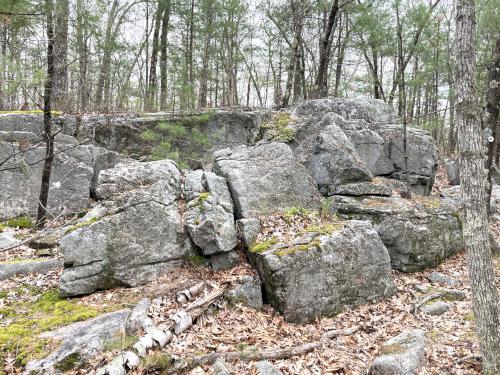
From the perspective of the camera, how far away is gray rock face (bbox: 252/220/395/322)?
6590mm

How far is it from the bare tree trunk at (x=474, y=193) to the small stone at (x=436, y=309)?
232 cm

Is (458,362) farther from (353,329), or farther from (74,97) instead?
(74,97)

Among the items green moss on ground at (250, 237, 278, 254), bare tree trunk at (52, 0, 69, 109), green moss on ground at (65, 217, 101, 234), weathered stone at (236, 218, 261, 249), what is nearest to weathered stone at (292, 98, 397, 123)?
weathered stone at (236, 218, 261, 249)

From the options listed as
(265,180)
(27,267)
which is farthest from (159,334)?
(265,180)

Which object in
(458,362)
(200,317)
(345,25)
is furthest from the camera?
(345,25)

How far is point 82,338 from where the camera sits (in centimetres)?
488

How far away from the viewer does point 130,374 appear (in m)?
4.43

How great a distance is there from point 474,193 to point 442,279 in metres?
4.78

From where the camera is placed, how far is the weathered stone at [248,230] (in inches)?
299

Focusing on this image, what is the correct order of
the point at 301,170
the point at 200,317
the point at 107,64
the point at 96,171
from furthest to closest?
the point at 107,64, the point at 96,171, the point at 301,170, the point at 200,317

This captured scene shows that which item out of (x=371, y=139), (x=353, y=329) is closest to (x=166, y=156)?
(x=371, y=139)

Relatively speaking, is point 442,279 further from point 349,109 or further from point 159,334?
point 349,109

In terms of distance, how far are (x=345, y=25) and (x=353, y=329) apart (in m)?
20.4

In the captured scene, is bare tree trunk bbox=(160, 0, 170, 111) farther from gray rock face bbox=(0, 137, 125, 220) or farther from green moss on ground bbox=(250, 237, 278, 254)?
green moss on ground bbox=(250, 237, 278, 254)
